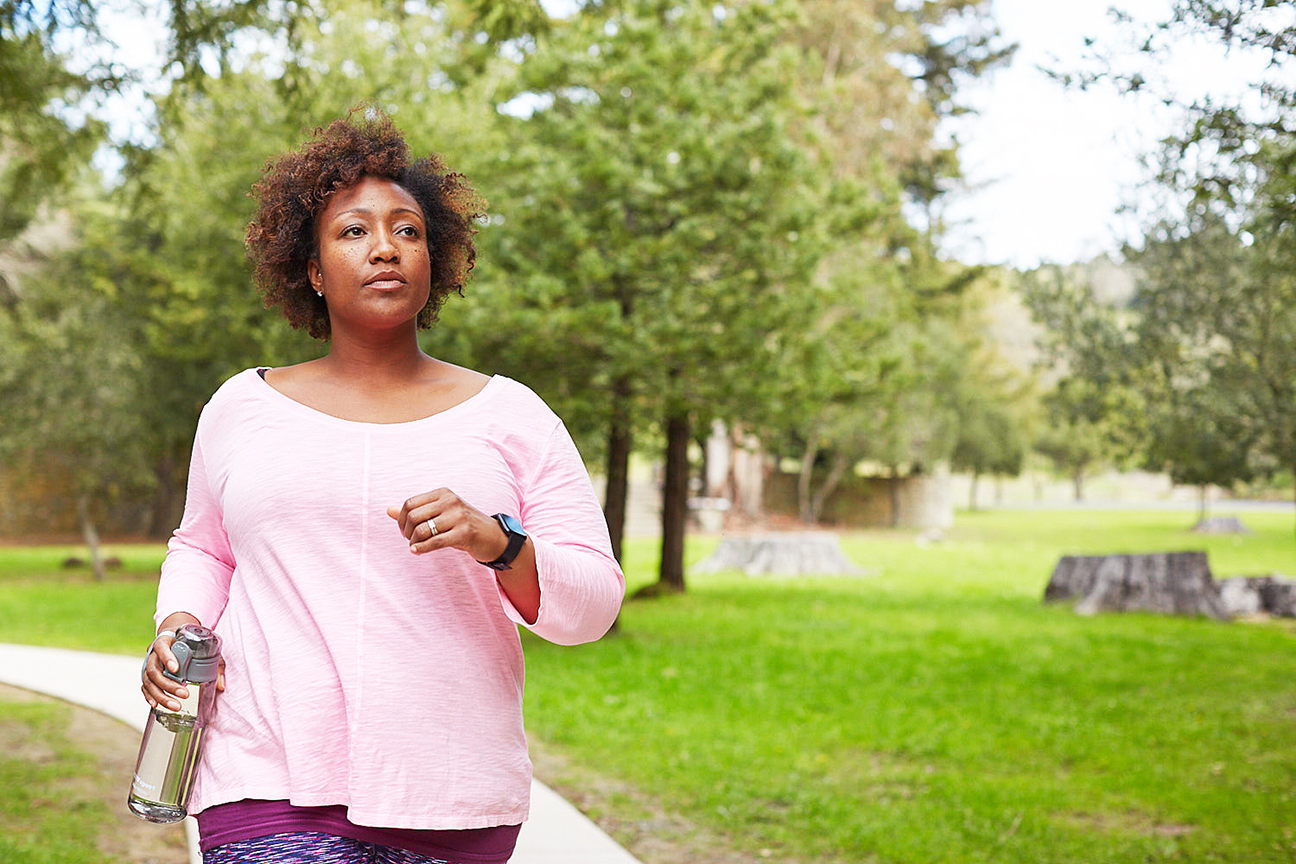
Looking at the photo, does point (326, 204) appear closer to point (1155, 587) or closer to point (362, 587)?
point (362, 587)

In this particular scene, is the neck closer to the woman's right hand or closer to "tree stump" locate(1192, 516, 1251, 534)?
the woman's right hand

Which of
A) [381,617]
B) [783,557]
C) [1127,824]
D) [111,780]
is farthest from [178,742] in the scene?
[783,557]

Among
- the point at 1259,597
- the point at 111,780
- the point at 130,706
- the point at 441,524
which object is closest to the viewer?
the point at 441,524

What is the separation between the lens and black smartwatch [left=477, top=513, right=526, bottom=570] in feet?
5.69

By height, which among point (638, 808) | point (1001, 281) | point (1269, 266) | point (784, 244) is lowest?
point (638, 808)

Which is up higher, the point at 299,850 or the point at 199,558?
the point at 199,558

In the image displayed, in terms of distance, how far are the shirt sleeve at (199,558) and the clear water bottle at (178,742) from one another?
133mm

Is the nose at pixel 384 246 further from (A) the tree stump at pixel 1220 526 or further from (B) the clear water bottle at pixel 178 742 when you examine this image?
(A) the tree stump at pixel 1220 526

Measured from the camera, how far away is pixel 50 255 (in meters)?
24.5

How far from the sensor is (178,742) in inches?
75.9

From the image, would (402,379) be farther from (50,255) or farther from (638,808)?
(50,255)

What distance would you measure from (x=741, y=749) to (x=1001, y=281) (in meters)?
29.2

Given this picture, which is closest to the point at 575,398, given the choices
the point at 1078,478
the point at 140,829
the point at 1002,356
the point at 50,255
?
the point at 140,829

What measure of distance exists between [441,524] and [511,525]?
0.41 feet
